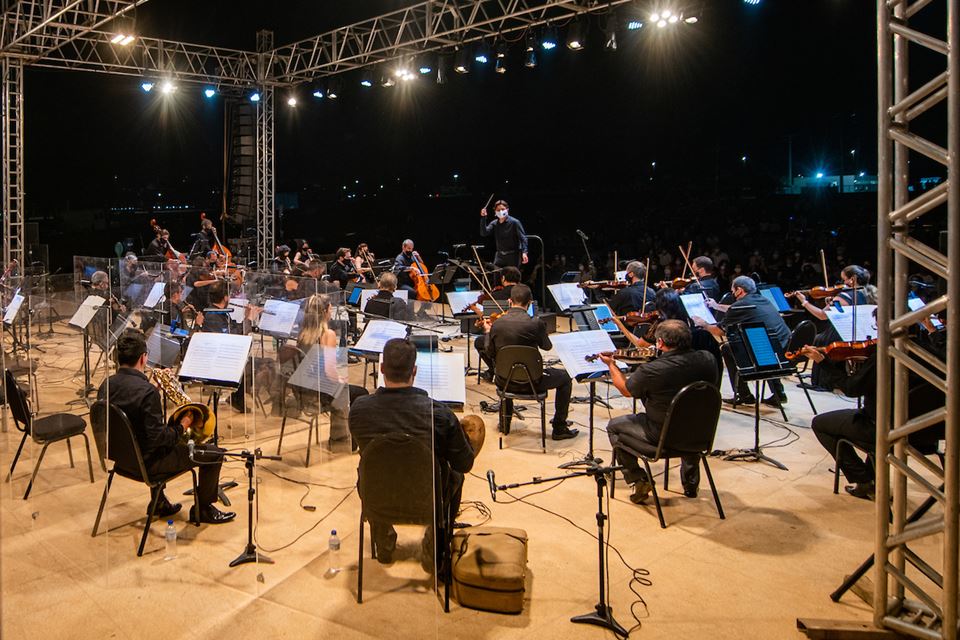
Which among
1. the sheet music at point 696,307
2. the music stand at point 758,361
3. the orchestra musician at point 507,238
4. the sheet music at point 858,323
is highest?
the orchestra musician at point 507,238

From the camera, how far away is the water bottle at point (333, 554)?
4176 millimetres

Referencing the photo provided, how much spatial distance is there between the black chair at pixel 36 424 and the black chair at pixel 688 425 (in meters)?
4.26

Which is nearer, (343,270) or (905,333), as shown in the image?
(905,333)

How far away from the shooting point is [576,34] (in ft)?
37.1

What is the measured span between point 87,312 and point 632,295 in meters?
6.03

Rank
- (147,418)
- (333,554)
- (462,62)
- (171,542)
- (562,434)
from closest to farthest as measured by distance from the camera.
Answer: (333,554) → (147,418) → (171,542) → (562,434) → (462,62)

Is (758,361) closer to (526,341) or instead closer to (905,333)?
(526,341)

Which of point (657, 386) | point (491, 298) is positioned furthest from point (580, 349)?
point (491, 298)

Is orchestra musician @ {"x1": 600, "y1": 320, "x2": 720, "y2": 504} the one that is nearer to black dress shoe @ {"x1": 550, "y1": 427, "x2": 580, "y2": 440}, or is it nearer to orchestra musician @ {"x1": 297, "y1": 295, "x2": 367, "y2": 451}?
black dress shoe @ {"x1": 550, "y1": 427, "x2": 580, "y2": 440}

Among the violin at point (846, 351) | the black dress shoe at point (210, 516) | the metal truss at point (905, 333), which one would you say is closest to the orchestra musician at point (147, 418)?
the black dress shoe at point (210, 516)

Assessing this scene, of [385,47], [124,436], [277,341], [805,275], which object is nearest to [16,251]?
[385,47]

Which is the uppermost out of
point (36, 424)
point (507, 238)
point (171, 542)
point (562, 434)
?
point (507, 238)

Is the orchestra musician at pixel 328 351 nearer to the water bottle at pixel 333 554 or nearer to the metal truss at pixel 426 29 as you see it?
the water bottle at pixel 333 554

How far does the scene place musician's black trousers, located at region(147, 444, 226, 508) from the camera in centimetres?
463
